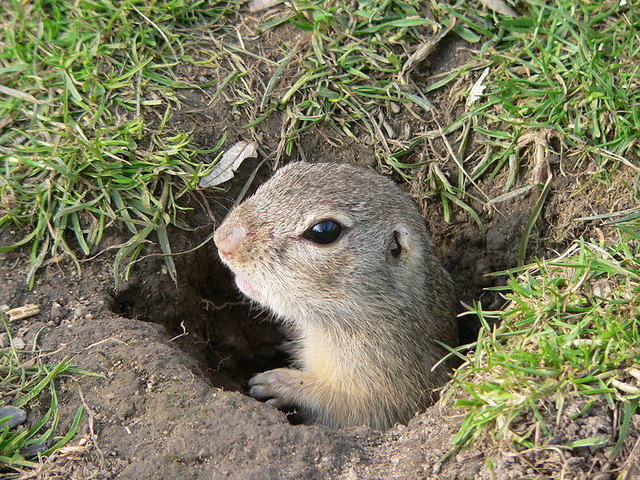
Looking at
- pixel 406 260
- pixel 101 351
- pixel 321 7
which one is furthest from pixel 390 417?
pixel 321 7

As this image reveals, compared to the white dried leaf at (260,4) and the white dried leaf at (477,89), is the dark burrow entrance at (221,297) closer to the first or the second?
the white dried leaf at (477,89)

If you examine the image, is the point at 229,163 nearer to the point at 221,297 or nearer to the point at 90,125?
the point at 90,125

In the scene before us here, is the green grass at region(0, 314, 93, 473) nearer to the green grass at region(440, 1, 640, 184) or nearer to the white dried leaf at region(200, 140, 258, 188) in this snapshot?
the white dried leaf at region(200, 140, 258, 188)

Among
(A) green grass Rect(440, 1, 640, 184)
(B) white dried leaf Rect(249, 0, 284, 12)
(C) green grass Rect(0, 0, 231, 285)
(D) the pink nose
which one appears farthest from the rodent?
(B) white dried leaf Rect(249, 0, 284, 12)

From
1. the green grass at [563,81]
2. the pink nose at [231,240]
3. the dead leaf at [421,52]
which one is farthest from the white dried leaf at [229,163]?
the green grass at [563,81]

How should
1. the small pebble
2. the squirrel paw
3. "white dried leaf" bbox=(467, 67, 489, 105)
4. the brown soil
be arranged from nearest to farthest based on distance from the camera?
1. the brown soil
2. the small pebble
3. the squirrel paw
4. "white dried leaf" bbox=(467, 67, 489, 105)
